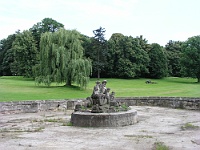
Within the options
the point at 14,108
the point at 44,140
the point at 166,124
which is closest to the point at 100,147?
the point at 44,140

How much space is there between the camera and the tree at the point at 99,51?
56.0 meters

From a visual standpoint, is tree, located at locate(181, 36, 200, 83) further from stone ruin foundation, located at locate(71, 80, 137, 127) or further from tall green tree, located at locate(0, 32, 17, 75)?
stone ruin foundation, located at locate(71, 80, 137, 127)

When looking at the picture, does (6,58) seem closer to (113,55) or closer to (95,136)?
(113,55)

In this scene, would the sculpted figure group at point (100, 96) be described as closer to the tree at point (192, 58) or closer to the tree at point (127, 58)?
the tree at point (127, 58)

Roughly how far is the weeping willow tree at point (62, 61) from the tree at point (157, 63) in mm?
32094

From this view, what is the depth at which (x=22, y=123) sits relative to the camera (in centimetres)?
1305

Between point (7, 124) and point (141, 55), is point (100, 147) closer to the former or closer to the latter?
point (7, 124)

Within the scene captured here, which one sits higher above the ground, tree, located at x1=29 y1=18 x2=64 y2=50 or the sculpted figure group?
tree, located at x1=29 y1=18 x2=64 y2=50

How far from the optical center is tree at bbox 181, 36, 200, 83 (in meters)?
56.0

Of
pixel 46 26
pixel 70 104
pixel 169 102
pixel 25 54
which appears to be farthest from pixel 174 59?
pixel 70 104

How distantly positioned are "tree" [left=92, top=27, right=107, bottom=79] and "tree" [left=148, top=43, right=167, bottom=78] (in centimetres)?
1096

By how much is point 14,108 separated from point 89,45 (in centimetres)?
4328

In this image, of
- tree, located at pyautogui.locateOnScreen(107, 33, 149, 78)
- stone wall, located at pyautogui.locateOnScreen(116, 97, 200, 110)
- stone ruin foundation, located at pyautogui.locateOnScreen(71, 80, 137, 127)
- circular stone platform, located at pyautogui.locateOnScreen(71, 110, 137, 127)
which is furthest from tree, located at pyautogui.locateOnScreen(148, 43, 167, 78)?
circular stone platform, located at pyautogui.locateOnScreen(71, 110, 137, 127)

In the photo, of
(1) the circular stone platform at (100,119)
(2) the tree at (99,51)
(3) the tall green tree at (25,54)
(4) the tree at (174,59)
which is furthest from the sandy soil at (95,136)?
(4) the tree at (174,59)
